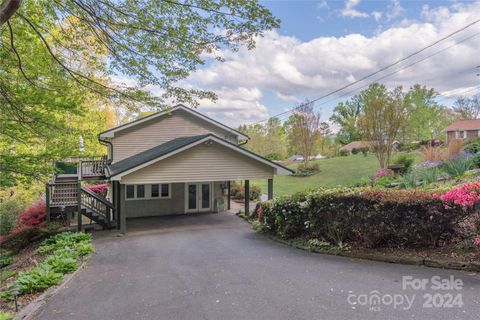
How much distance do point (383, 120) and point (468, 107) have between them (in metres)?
48.8

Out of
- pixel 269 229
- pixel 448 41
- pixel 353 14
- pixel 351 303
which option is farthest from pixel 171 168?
pixel 448 41

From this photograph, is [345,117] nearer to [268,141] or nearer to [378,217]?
[268,141]

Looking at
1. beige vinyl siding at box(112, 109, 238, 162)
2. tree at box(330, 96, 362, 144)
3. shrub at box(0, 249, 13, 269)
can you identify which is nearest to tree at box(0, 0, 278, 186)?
shrub at box(0, 249, 13, 269)

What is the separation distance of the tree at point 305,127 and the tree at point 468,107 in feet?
127

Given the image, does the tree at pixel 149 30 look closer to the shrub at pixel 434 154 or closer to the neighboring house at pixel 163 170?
the neighboring house at pixel 163 170

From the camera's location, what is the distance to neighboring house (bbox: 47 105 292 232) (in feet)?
38.4

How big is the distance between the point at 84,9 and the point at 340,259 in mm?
7080

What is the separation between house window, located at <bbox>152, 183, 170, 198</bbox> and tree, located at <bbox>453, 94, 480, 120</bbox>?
57.6 metres

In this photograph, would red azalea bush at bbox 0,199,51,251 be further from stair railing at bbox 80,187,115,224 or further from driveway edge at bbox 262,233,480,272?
driveway edge at bbox 262,233,480,272

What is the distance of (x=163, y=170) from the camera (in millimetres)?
11727

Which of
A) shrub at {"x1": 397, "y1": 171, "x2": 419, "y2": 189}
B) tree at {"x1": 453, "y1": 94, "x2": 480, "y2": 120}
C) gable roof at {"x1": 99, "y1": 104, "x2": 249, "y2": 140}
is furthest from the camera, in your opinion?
tree at {"x1": 453, "y1": 94, "x2": 480, "y2": 120}

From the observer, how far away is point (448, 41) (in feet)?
40.2

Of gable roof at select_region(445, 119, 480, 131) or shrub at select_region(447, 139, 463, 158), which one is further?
gable roof at select_region(445, 119, 480, 131)

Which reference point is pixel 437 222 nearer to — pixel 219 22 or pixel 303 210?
pixel 303 210
